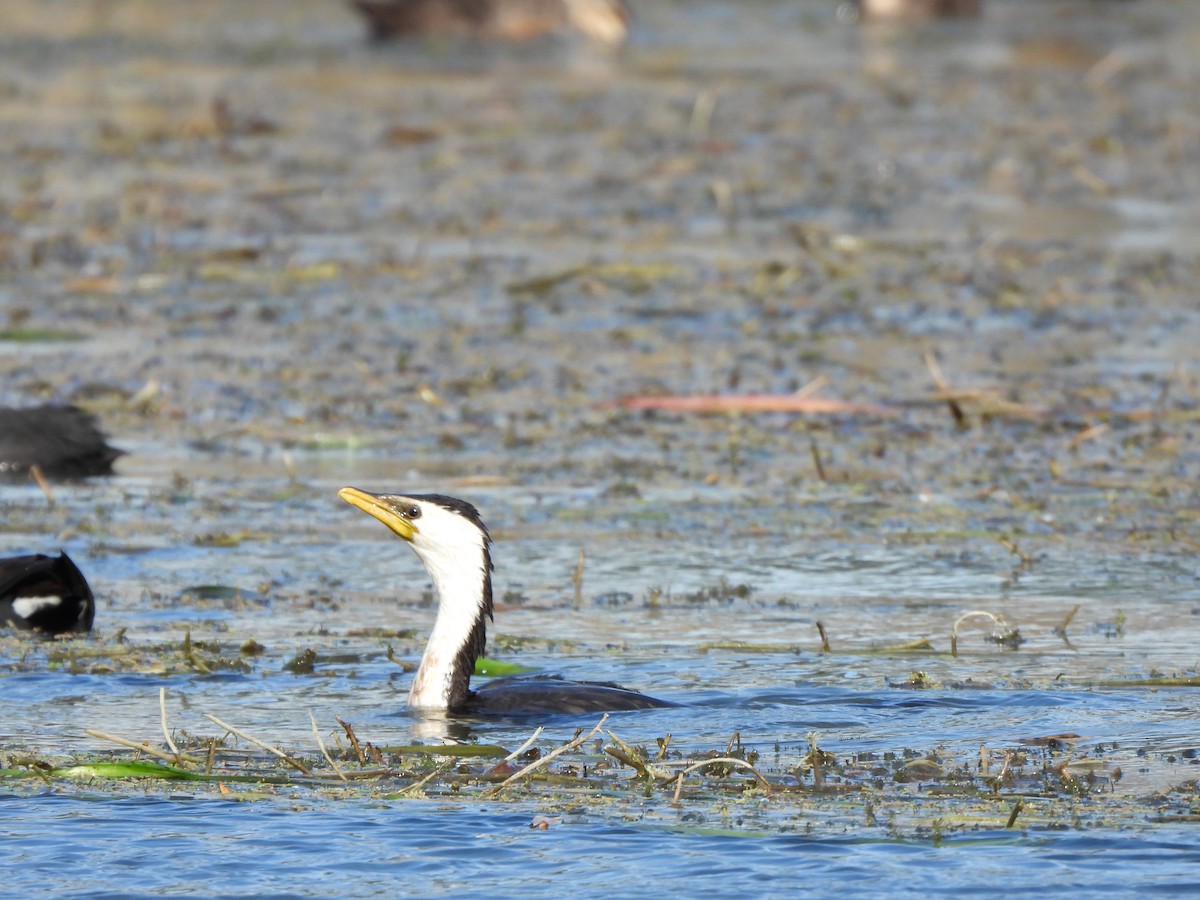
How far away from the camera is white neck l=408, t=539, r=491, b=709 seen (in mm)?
7453

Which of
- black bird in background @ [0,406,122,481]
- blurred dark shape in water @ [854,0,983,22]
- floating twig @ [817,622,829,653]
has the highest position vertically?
blurred dark shape in water @ [854,0,983,22]

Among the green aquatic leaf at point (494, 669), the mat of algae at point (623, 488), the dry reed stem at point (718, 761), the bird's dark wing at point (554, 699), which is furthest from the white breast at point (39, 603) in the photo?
Answer: the dry reed stem at point (718, 761)

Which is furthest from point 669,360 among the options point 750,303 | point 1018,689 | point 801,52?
point 801,52

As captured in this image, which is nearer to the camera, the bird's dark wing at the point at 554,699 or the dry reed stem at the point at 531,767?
the dry reed stem at the point at 531,767

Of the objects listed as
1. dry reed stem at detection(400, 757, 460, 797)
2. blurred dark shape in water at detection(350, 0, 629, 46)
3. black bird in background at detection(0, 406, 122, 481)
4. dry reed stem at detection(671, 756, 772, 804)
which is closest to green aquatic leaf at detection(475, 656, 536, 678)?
dry reed stem at detection(400, 757, 460, 797)

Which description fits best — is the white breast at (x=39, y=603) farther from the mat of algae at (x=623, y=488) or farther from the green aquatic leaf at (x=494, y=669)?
the green aquatic leaf at (x=494, y=669)

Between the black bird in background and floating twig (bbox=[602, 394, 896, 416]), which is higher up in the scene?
floating twig (bbox=[602, 394, 896, 416])

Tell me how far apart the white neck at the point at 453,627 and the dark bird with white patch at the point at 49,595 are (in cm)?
124

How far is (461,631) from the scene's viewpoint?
24.8ft

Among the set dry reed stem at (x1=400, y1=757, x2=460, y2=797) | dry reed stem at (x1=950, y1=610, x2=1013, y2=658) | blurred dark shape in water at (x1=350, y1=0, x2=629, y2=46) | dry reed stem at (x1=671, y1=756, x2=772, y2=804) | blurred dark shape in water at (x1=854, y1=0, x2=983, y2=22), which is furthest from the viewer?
blurred dark shape in water at (x1=854, y1=0, x2=983, y2=22)

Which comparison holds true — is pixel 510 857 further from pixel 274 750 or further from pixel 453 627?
pixel 453 627

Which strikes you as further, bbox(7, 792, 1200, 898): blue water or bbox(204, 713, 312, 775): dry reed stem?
bbox(204, 713, 312, 775): dry reed stem

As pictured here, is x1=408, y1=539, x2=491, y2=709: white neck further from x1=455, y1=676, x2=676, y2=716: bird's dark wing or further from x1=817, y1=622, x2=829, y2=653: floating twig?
x1=817, y1=622, x2=829, y2=653: floating twig

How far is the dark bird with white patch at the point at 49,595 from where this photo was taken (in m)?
8.19
